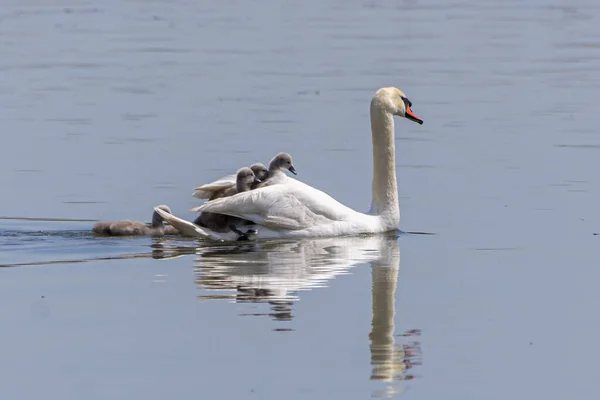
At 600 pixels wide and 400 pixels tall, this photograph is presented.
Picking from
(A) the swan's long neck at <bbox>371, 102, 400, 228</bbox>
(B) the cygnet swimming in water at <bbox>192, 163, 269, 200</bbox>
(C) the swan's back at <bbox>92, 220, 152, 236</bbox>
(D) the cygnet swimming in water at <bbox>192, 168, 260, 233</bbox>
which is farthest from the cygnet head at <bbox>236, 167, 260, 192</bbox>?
(A) the swan's long neck at <bbox>371, 102, 400, 228</bbox>

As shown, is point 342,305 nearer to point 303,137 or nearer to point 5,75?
point 303,137

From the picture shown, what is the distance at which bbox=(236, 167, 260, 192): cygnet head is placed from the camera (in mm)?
13305

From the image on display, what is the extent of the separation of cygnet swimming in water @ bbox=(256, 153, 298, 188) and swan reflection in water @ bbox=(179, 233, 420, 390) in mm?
731

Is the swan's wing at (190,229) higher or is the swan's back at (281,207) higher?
the swan's back at (281,207)

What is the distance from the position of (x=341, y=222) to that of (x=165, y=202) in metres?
2.35

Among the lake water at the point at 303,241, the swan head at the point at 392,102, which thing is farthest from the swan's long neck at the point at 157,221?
the swan head at the point at 392,102

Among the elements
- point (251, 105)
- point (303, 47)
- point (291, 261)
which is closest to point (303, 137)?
point (251, 105)

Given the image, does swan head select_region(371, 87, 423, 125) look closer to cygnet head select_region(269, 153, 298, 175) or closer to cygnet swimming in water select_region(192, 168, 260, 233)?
cygnet head select_region(269, 153, 298, 175)

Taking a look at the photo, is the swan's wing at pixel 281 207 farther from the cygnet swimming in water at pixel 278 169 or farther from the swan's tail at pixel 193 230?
the cygnet swimming in water at pixel 278 169

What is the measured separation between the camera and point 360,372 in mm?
8383

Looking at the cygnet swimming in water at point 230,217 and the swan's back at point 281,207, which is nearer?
the swan's back at point 281,207

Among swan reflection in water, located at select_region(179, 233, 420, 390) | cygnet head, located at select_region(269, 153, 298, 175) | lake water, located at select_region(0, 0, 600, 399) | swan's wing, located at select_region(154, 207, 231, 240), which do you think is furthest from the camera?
cygnet head, located at select_region(269, 153, 298, 175)

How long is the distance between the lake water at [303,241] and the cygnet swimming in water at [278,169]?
2.49 feet

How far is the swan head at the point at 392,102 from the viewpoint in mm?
13922
